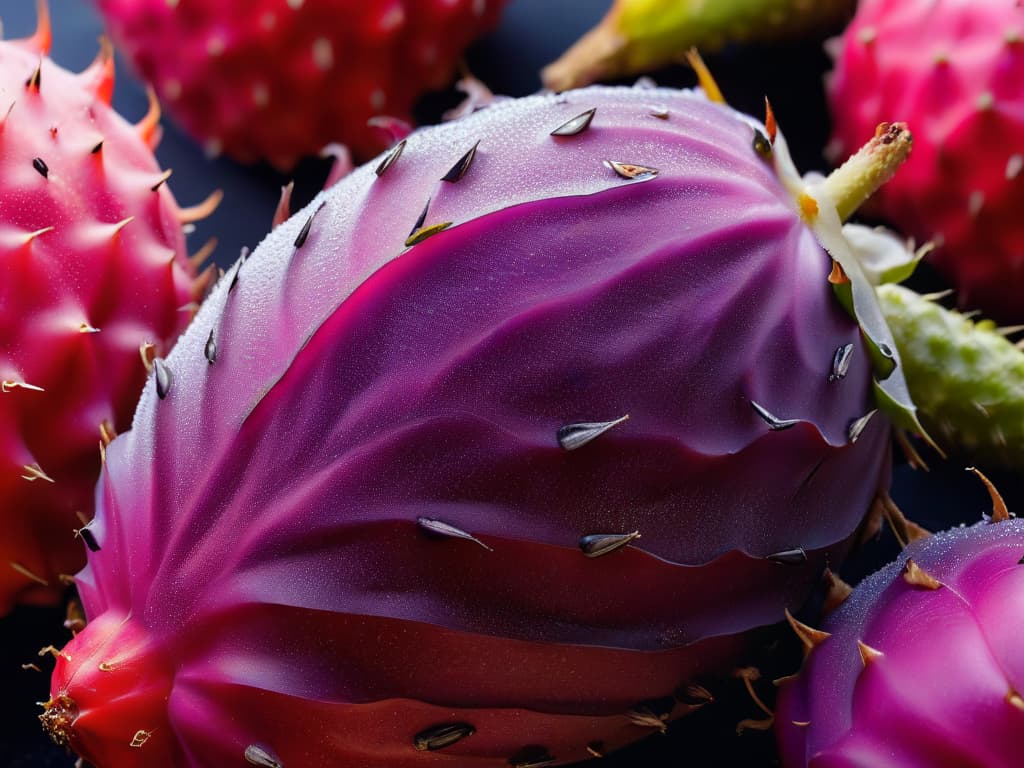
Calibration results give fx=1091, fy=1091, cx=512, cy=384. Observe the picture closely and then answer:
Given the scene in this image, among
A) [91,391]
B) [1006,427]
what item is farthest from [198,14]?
[1006,427]

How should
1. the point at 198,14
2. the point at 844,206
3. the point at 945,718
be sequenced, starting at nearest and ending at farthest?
the point at 945,718, the point at 844,206, the point at 198,14

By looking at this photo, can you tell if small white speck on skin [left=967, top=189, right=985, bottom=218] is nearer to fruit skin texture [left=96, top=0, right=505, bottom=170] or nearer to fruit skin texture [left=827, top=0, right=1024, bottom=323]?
fruit skin texture [left=827, top=0, right=1024, bottom=323]

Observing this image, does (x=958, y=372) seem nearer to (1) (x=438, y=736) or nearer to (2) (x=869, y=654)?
(2) (x=869, y=654)

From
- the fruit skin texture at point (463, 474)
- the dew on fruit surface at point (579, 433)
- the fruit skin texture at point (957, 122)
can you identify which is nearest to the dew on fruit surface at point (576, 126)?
the fruit skin texture at point (463, 474)

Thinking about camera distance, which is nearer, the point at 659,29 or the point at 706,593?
the point at 706,593

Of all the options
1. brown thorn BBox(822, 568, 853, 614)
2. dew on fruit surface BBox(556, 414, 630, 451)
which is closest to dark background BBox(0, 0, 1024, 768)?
brown thorn BBox(822, 568, 853, 614)

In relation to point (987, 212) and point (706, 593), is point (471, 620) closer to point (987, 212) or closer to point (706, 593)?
point (706, 593)
